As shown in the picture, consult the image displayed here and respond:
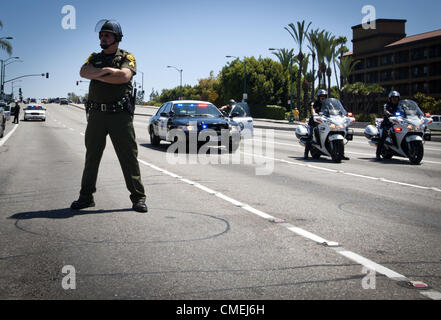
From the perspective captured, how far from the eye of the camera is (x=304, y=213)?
21.8 feet

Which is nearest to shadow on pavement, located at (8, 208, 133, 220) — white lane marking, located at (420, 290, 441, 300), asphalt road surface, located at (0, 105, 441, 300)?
asphalt road surface, located at (0, 105, 441, 300)

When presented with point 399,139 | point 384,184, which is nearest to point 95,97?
point 384,184

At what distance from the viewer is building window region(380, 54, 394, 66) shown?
80.3 metres

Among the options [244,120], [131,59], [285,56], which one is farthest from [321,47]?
[131,59]

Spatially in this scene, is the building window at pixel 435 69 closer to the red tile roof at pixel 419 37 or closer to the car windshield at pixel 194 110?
the red tile roof at pixel 419 37

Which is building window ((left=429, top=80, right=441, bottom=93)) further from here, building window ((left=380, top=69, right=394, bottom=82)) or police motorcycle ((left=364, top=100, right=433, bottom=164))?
police motorcycle ((left=364, top=100, right=433, bottom=164))

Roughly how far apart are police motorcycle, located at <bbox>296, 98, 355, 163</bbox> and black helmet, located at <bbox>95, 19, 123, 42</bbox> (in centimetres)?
844

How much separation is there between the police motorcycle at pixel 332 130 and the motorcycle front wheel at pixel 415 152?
1605 mm

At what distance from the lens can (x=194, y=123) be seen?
16172 mm

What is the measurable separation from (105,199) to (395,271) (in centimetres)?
455

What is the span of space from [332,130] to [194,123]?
14.7 ft

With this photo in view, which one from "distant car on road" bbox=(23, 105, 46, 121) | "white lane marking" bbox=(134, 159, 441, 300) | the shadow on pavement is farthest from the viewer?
"distant car on road" bbox=(23, 105, 46, 121)

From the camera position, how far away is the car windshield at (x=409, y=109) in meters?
13.8
